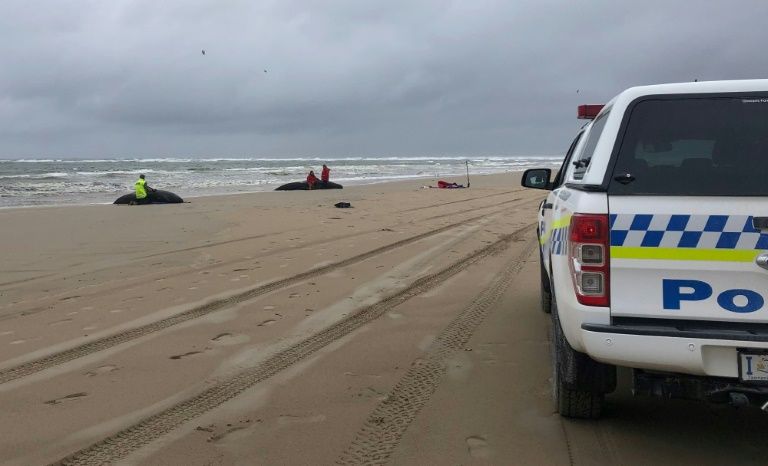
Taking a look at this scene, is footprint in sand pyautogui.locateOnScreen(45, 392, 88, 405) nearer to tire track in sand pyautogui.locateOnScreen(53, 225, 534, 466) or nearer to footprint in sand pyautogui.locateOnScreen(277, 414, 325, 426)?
tire track in sand pyautogui.locateOnScreen(53, 225, 534, 466)

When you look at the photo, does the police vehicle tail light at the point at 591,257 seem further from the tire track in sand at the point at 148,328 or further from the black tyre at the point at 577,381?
the tire track in sand at the point at 148,328

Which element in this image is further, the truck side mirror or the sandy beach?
the truck side mirror

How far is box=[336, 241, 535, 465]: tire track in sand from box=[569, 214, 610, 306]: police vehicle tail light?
1.27 metres

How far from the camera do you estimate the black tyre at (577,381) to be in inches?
125

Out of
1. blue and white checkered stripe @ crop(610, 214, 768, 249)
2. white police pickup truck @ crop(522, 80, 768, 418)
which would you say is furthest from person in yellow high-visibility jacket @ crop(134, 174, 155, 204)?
blue and white checkered stripe @ crop(610, 214, 768, 249)

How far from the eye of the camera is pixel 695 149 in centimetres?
302

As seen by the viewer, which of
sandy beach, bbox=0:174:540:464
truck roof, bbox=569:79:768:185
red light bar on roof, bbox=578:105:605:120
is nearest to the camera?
truck roof, bbox=569:79:768:185

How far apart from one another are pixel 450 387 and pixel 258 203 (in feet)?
54.0

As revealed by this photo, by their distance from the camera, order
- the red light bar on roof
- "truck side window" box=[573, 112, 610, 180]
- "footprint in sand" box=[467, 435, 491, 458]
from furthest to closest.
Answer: the red light bar on roof, "truck side window" box=[573, 112, 610, 180], "footprint in sand" box=[467, 435, 491, 458]

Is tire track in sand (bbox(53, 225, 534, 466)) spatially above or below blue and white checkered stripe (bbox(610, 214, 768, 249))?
below

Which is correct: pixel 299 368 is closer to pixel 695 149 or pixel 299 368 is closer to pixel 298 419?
pixel 298 419

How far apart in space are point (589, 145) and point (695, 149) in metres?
1.03

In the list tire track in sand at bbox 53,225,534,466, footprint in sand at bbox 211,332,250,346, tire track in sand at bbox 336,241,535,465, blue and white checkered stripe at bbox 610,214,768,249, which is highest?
blue and white checkered stripe at bbox 610,214,768,249

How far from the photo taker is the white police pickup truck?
106 inches
